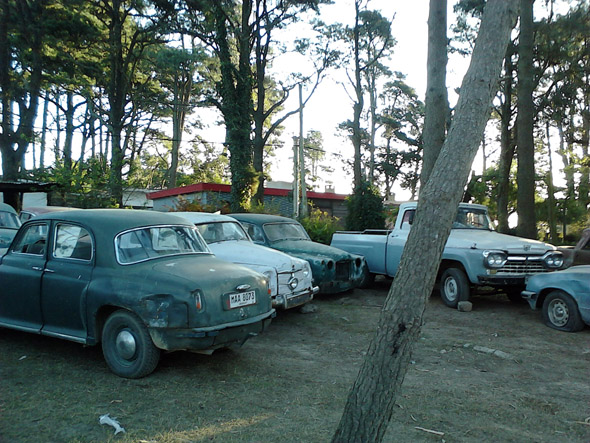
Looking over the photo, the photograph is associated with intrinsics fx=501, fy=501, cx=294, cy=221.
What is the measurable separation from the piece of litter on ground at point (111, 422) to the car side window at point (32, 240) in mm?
2521

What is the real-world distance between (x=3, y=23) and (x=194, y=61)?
9.77 m

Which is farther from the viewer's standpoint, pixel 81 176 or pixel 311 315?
pixel 81 176

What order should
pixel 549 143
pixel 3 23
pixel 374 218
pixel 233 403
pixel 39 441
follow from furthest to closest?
pixel 549 143 → pixel 3 23 → pixel 374 218 → pixel 233 403 → pixel 39 441

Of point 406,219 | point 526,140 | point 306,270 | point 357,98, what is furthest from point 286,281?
point 357,98

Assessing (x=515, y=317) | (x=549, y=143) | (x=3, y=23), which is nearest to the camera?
(x=515, y=317)

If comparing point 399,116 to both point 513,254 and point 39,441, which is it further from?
point 39,441

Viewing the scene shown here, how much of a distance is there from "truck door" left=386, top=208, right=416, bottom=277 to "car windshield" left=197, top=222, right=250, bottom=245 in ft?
11.1

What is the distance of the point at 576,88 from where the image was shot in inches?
1021

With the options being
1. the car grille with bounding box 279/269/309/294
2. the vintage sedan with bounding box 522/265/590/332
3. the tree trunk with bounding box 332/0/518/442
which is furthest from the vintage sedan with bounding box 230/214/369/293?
the tree trunk with bounding box 332/0/518/442

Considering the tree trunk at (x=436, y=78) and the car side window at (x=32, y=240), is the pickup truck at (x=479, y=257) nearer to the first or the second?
the tree trunk at (x=436, y=78)

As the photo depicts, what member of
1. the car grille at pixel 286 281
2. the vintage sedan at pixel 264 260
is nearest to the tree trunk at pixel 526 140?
the vintage sedan at pixel 264 260

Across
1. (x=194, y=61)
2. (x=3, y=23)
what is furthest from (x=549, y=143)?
(x=3, y=23)

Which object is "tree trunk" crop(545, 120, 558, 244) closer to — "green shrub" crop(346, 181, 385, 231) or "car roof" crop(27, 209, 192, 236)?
"green shrub" crop(346, 181, 385, 231)

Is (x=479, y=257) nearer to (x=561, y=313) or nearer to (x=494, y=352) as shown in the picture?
(x=561, y=313)
